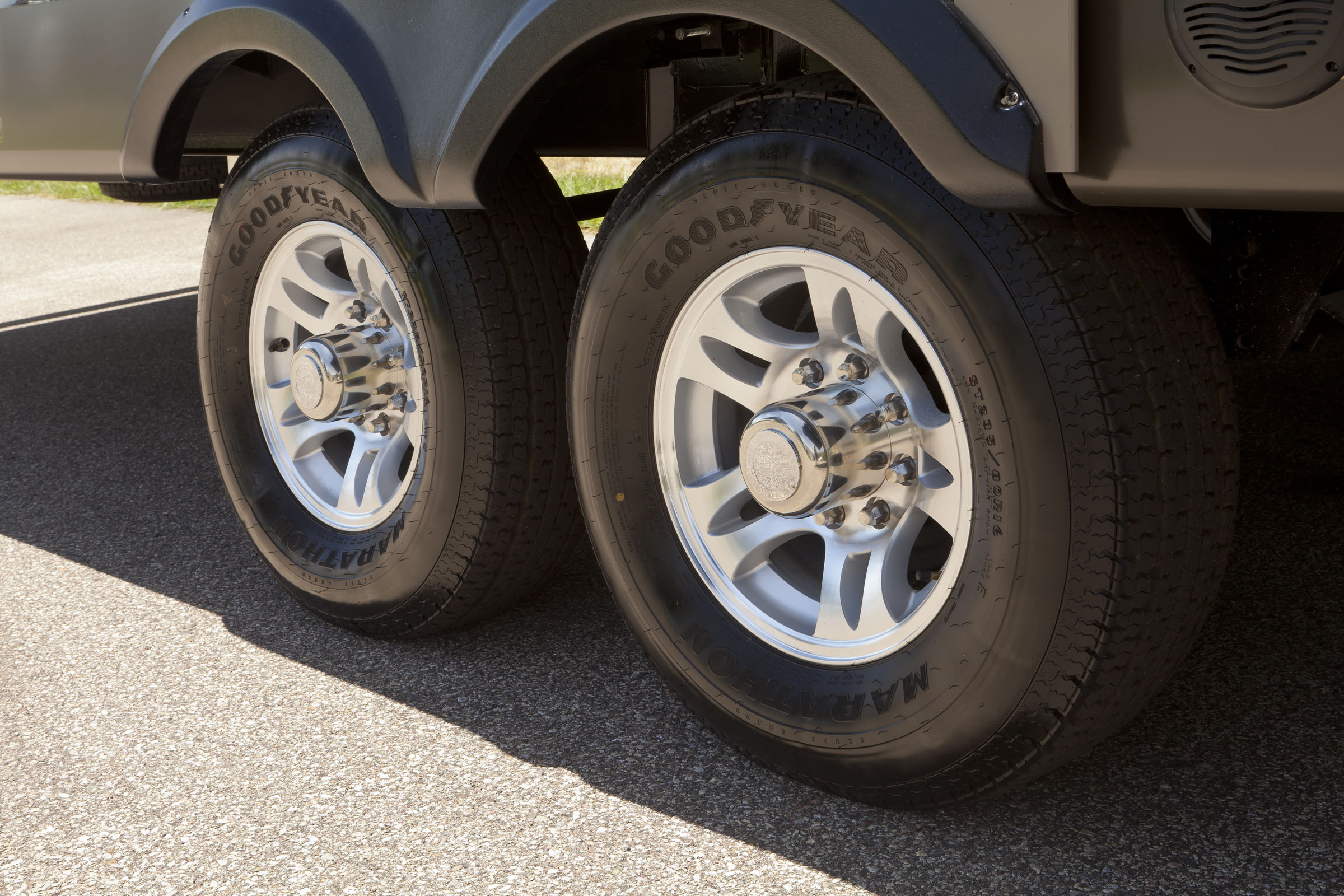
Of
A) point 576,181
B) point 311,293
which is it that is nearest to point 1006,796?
point 311,293

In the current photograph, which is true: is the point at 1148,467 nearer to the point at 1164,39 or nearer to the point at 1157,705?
the point at 1164,39

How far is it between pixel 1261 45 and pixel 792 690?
113cm

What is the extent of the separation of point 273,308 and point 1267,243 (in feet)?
6.59

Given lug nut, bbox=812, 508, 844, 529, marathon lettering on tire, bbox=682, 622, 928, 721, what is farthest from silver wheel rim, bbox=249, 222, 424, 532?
lug nut, bbox=812, 508, 844, 529

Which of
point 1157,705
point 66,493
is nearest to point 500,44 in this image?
point 1157,705

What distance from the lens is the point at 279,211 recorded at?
2707 mm

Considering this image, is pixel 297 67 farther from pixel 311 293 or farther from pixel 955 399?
pixel 955 399

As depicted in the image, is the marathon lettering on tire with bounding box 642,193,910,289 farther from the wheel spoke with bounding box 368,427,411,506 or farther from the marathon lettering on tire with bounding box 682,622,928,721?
the wheel spoke with bounding box 368,427,411,506

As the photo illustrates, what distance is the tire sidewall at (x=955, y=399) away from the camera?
169 cm

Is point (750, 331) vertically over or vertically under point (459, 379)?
over

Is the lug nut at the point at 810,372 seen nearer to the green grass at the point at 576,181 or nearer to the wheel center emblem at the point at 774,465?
the wheel center emblem at the point at 774,465

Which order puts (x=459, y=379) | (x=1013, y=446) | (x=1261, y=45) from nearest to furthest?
1. (x=1261, y=45)
2. (x=1013, y=446)
3. (x=459, y=379)

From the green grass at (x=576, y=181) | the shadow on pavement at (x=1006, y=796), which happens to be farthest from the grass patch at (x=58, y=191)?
the shadow on pavement at (x=1006, y=796)

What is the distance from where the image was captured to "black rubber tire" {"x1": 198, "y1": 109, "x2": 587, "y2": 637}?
2410 mm
